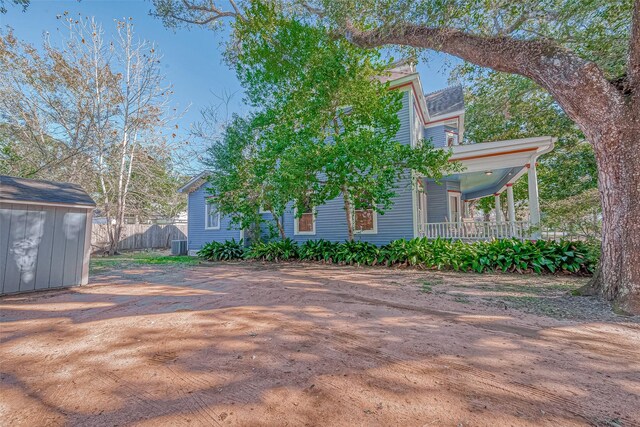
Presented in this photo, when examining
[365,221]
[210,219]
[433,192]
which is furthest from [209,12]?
[433,192]

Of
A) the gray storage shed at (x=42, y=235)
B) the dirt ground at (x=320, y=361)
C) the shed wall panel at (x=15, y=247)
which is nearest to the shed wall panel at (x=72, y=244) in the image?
the gray storage shed at (x=42, y=235)

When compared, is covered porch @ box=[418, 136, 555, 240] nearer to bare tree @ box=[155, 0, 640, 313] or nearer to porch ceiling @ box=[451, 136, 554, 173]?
porch ceiling @ box=[451, 136, 554, 173]

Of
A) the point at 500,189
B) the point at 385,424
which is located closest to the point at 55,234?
the point at 385,424

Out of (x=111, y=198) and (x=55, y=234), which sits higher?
(x=111, y=198)

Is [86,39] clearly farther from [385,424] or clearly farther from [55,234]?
[385,424]

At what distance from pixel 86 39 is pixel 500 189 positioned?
1945 cm

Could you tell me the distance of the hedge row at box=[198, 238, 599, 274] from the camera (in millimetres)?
6484

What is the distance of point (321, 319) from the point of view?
11.7ft

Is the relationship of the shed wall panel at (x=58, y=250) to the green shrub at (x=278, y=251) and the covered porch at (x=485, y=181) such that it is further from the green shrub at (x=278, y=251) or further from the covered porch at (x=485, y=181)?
the covered porch at (x=485, y=181)

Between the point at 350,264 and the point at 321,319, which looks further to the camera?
the point at 350,264

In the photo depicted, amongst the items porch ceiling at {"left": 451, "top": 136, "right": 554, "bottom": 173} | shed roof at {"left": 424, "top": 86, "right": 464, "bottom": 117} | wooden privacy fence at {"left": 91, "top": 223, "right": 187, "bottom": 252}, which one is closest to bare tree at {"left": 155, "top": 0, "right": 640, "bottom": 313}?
porch ceiling at {"left": 451, "top": 136, "right": 554, "bottom": 173}

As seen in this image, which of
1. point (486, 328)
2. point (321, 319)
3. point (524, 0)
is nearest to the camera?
point (486, 328)

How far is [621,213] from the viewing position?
4125 mm

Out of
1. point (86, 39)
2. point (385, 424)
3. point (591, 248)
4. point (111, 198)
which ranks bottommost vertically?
point (385, 424)
